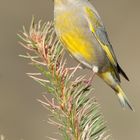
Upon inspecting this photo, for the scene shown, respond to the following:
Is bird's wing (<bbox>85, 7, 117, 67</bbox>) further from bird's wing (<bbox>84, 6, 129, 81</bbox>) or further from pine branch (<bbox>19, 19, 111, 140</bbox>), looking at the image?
pine branch (<bbox>19, 19, 111, 140</bbox>)

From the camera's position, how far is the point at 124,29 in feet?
33.5

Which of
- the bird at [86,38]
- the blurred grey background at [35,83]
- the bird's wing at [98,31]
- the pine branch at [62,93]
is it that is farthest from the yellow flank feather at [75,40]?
the blurred grey background at [35,83]

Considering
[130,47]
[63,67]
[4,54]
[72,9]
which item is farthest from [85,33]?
[130,47]

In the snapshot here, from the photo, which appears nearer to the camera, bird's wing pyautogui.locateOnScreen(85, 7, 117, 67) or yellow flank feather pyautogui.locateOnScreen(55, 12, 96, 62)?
yellow flank feather pyautogui.locateOnScreen(55, 12, 96, 62)

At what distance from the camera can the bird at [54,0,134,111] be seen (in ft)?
14.8

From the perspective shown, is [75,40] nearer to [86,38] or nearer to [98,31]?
[86,38]

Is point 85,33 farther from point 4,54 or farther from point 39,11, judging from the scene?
point 39,11

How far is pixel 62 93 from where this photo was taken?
9.49ft

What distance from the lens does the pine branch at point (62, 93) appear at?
2770 mm

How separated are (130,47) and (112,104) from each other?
1.51 metres

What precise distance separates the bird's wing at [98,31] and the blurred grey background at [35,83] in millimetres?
2569

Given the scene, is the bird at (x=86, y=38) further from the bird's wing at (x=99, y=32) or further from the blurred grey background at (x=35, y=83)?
the blurred grey background at (x=35, y=83)

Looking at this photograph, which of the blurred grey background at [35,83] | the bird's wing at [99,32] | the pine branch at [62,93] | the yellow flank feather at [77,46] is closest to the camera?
the pine branch at [62,93]

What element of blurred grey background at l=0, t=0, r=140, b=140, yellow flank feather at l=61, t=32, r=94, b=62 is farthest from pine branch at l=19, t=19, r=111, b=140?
blurred grey background at l=0, t=0, r=140, b=140
